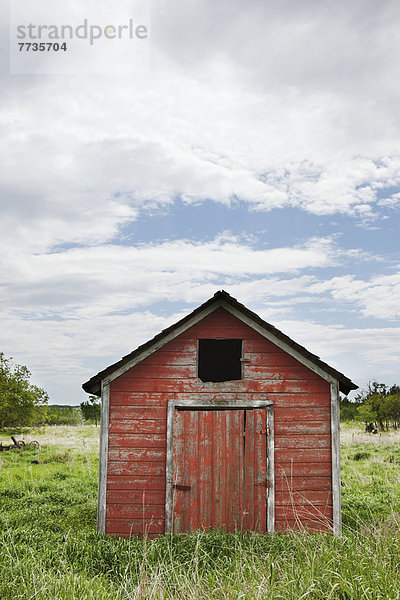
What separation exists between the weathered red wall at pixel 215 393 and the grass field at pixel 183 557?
671 millimetres

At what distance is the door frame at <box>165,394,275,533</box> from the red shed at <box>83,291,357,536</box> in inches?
0.7

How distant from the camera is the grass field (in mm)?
5535

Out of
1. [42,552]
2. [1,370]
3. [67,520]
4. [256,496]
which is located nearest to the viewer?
[42,552]

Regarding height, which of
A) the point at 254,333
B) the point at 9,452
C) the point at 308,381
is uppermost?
the point at 254,333

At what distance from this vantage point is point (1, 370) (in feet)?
108

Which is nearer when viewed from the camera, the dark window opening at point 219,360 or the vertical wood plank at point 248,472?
the vertical wood plank at point 248,472

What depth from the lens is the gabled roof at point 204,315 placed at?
9922 millimetres

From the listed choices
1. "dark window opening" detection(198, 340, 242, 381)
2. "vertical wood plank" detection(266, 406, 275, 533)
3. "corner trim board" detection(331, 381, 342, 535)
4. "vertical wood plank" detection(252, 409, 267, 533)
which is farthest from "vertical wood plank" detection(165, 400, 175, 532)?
"dark window opening" detection(198, 340, 242, 381)

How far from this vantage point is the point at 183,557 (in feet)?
26.9

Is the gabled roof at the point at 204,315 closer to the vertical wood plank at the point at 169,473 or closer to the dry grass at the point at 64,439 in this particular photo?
the vertical wood plank at the point at 169,473

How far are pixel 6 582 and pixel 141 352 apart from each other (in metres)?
4.46

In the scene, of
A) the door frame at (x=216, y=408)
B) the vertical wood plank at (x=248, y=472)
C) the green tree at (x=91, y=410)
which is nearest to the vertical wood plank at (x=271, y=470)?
the door frame at (x=216, y=408)

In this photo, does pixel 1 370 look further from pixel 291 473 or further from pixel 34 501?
pixel 291 473

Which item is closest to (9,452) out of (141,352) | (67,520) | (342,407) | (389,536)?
(67,520)
